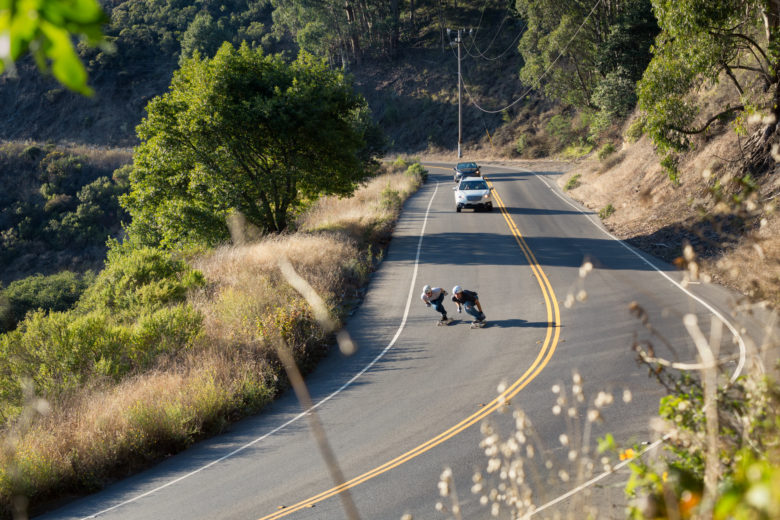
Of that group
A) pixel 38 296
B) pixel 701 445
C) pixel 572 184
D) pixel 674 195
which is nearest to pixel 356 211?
pixel 572 184

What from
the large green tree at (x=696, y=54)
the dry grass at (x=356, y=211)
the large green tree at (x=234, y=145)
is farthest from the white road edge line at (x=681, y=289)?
the large green tree at (x=234, y=145)

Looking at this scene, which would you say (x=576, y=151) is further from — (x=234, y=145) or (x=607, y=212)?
(x=234, y=145)

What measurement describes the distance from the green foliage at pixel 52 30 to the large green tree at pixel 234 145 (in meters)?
21.8

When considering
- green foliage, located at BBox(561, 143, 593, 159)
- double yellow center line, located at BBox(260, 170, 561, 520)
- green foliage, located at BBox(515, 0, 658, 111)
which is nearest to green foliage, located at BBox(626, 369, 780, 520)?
double yellow center line, located at BBox(260, 170, 561, 520)

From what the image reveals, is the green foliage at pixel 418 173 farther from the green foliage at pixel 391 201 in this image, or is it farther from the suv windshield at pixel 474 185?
the suv windshield at pixel 474 185

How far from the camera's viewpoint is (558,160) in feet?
185

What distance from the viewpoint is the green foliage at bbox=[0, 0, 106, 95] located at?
1396 millimetres

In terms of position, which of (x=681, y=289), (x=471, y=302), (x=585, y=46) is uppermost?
(x=585, y=46)

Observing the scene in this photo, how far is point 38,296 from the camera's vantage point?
29781 mm

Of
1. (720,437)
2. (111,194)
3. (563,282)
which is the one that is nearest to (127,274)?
(563,282)

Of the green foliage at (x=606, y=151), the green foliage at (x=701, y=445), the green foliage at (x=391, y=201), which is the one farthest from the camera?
the green foliage at (x=606, y=151)

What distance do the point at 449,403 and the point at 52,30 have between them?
32.0 ft

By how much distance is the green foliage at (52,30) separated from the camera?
140 centimetres

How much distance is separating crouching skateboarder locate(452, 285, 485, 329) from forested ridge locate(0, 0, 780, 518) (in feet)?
12.5
